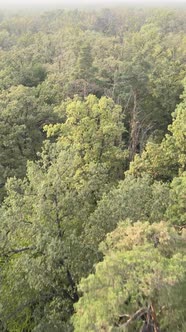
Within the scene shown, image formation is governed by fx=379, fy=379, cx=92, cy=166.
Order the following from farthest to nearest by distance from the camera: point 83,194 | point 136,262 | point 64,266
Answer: point 83,194 → point 64,266 → point 136,262

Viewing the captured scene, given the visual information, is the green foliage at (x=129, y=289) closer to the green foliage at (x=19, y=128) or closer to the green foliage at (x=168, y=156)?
the green foliage at (x=168, y=156)

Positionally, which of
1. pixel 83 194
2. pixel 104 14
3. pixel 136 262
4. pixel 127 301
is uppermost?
pixel 136 262

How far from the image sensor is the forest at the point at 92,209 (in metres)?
9.14

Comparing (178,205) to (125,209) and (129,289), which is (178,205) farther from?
(129,289)

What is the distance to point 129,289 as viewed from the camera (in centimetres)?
877

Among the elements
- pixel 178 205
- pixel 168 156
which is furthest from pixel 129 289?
pixel 168 156

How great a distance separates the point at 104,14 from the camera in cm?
8306

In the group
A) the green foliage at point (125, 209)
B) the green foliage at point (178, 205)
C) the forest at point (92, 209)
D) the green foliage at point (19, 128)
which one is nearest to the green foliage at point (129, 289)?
the forest at point (92, 209)

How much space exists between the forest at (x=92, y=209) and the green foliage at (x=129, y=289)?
0.08 feet

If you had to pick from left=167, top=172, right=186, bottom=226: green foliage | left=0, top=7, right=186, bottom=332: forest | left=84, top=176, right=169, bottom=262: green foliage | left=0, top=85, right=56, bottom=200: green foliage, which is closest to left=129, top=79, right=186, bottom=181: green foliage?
left=0, top=7, right=186, bottom=332: forest

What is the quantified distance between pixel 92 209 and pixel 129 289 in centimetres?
857

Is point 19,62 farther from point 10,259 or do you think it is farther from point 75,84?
point 10,259

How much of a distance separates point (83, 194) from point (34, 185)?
2.12m

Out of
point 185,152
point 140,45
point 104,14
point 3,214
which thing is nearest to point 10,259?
point 3,214
